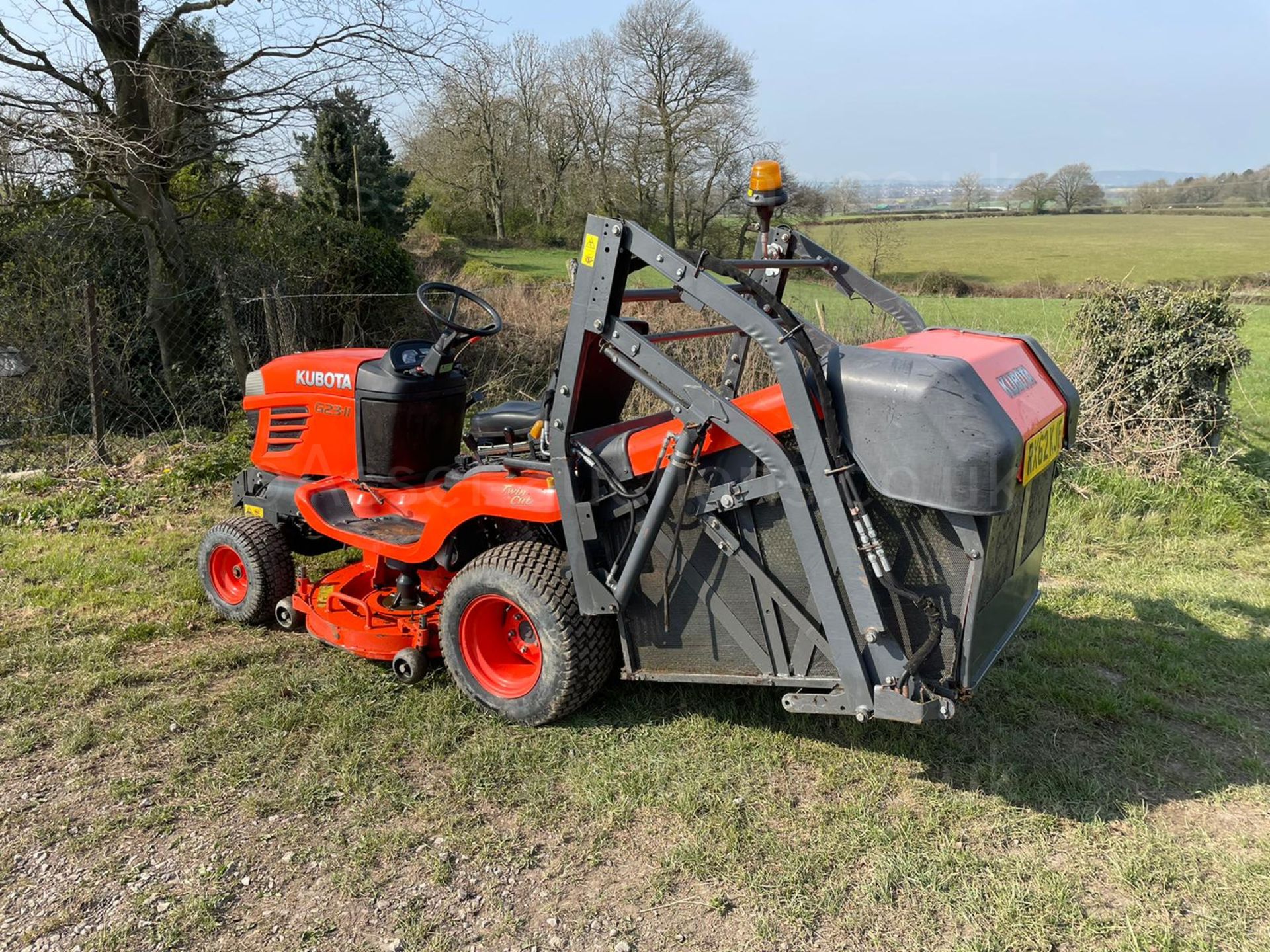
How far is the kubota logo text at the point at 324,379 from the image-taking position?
433cm

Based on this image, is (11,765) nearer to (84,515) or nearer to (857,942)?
(857,942)

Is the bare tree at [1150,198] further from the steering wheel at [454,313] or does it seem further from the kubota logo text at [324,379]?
the kubota logo text at [324,379]

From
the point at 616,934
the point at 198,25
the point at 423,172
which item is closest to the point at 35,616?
the point at 616,934

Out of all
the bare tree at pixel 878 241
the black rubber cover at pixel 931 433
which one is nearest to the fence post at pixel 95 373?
the black rubber cover at pixel 931 433

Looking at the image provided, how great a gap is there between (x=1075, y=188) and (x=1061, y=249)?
17.8m

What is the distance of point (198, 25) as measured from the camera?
29.9 ft

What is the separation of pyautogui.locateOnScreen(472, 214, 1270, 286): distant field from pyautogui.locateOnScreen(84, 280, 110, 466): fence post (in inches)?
417

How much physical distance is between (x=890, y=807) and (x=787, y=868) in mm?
512

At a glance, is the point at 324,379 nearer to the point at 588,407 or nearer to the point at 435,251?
the point at 588,407

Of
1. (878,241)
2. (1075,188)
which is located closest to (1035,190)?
(1075,188)

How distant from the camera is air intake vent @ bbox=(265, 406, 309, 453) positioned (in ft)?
15.1

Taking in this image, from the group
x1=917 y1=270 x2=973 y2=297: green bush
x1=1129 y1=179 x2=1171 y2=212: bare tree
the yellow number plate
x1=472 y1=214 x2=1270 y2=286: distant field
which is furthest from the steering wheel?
x1=1129 y1=179 x2=1171 y2=212: bare tree

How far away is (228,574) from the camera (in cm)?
486

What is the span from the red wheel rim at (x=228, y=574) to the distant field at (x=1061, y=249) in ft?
43.8
